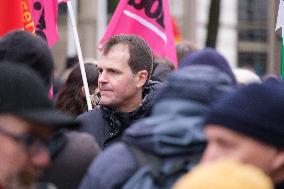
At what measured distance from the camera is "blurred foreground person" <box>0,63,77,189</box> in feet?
11.2

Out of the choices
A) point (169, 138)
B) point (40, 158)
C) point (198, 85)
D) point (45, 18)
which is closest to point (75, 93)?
point (45, 18)

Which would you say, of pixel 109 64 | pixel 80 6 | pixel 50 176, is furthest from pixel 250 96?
pixel 80 6

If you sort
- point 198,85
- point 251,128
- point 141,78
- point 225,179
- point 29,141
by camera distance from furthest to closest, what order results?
1. point 141,78
2. point 198,85
3. point 251,128
4. point 29,141
5. point 225,179

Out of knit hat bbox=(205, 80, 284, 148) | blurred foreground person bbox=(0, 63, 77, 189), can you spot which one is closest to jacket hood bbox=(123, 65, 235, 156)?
knit hat bbox=(205, 80, 284, 148)

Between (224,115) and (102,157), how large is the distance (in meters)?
A: 0.62

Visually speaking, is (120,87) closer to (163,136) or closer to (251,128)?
(163,136)

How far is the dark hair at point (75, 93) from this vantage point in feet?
24.3

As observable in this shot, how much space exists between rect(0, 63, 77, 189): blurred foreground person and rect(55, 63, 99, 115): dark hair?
149 inches

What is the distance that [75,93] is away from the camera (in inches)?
295

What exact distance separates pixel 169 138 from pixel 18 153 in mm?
612

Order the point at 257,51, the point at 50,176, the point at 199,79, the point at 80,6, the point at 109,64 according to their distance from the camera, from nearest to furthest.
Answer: the point at 199,79, the point at 50,176, the point at 109,64, the point at 80,6, the point at 257,51

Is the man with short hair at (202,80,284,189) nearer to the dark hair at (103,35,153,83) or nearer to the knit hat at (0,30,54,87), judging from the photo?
the knit hat at (0,30,54,87)

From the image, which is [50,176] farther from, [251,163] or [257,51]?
[257,51]

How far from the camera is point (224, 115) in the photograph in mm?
3605
